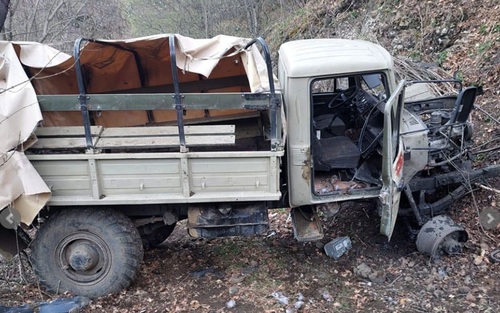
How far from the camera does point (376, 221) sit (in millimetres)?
5305

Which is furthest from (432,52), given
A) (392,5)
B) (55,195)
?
(55,195)

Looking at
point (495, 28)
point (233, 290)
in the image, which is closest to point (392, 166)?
point (233, 290)

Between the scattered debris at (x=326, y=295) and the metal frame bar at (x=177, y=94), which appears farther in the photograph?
the scattered debris at (x=326, y=295)

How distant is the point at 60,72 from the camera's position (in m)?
4.09

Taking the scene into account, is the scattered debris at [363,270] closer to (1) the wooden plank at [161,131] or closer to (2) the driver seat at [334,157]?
(2) the driver seat at [334,157]

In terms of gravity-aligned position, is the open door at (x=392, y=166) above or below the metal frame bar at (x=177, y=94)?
below

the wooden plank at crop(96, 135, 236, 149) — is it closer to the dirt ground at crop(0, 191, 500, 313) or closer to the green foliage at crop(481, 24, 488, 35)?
the dirt ground at crop(0, 191, 500, 313)

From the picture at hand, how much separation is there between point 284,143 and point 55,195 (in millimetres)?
2154

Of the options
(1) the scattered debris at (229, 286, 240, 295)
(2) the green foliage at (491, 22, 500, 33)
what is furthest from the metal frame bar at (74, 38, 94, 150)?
(2) the green foliage at (491, 22, 500, 33)

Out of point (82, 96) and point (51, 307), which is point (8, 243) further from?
point (82, 96)

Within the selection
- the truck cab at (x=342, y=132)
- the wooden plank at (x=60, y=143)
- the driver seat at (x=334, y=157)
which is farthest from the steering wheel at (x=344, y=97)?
the wooden plank at (x=60, y=143)

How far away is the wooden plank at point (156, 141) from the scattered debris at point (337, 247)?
1.76 meters

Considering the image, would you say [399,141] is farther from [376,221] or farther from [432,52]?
[432,52]

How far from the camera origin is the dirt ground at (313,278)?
3.99 meters
